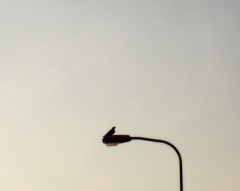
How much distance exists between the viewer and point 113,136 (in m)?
8.70

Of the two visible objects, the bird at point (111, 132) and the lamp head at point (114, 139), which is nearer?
the lamp head at point (114, 139)

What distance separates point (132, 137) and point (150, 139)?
510 mm

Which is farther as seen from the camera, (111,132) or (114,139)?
(111,132)

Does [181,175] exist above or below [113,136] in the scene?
below

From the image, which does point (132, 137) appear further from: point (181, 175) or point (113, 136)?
point (181, 175)

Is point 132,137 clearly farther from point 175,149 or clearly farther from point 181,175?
point 181,175

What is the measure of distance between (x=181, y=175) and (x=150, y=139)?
140cm

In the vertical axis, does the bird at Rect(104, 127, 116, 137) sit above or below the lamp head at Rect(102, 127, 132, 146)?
above

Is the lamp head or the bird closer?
the lamp head

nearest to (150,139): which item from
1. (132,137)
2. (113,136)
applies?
(132,137)

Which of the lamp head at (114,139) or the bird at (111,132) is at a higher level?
the bird at (111,132)

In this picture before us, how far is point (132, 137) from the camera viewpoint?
8656 millimetres

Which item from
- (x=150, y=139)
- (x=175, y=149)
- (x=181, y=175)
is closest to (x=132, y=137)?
(x=150, y=139)

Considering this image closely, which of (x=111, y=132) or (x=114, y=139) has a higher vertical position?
(x=111, y=132)
